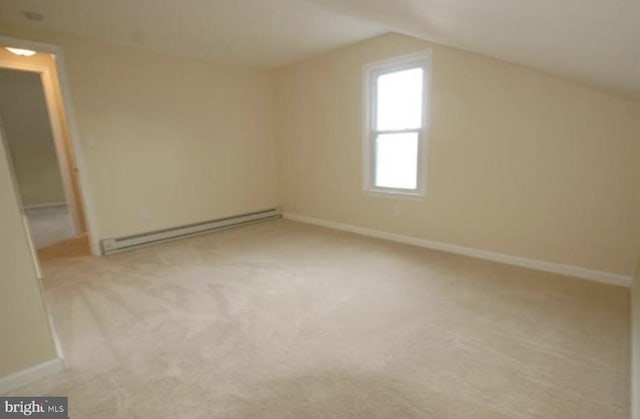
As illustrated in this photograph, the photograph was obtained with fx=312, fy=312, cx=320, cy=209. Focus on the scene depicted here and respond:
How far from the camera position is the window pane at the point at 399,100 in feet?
12.0

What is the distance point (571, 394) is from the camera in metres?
1.51

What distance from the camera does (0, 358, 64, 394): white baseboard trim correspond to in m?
1.61

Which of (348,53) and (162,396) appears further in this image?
(348,53)

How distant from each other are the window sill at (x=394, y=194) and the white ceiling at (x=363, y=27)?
1.65 meters

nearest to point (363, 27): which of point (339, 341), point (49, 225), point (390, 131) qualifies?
point (390, 131)

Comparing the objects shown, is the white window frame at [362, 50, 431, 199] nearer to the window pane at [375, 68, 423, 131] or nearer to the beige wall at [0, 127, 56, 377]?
the window pane at [375, 68, 423, 131]

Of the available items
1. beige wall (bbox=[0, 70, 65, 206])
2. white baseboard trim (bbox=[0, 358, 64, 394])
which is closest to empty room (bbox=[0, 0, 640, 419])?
white baseboard trim (bbox=[0, 358, 64, 394])

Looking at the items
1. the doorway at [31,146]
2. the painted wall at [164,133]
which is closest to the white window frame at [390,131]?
the painted wall at [164,133]

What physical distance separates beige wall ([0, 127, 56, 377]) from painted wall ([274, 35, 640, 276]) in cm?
346

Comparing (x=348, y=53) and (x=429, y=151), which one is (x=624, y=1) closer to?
(x=429, y=151)

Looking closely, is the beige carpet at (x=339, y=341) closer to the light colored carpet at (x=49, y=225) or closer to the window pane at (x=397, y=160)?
the window pane at (x=397, y=160)

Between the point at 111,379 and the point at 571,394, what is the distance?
2.35m

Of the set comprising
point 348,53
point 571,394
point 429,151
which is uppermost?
point 348,53

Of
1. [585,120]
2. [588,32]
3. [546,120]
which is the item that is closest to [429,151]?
[546,120]
